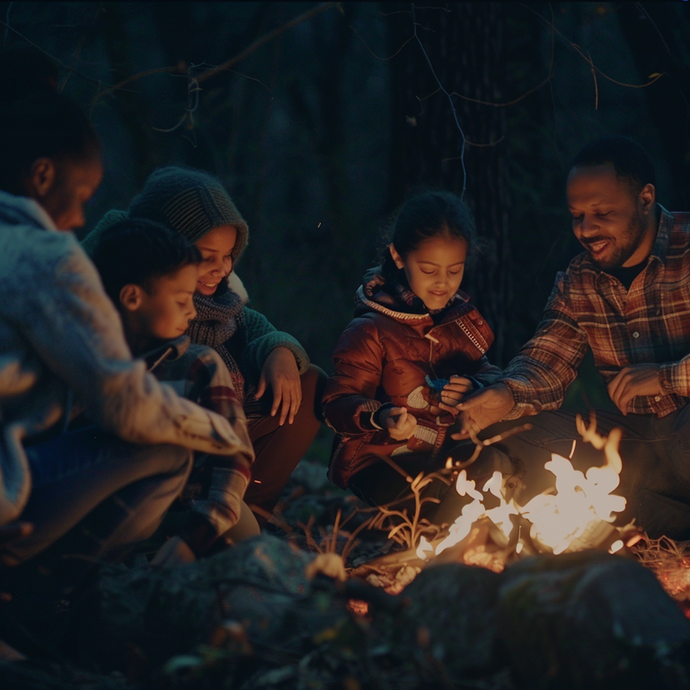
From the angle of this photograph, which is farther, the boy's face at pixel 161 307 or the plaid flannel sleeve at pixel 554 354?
the plaid flannel sleeve at pixel 554 354

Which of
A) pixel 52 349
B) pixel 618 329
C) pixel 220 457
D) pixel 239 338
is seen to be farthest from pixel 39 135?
pixel 618 329

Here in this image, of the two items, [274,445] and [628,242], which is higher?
[628,242]

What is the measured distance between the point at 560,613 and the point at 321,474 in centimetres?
391

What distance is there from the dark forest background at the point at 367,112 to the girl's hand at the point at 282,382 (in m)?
1.33

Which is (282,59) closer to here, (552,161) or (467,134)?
(552,161)

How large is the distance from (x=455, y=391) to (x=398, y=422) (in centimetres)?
45

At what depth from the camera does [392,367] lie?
4.08 meters

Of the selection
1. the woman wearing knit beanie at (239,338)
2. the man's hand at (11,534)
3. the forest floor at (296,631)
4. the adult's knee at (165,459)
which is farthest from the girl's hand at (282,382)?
the man's hand at (11,534)

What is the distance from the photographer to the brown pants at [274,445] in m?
4.03

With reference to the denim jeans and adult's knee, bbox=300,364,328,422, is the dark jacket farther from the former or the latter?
the denim jeans

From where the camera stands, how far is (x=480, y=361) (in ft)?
14.2

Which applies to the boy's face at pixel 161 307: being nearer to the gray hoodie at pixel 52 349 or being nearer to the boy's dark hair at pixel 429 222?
the gray hoodie at pixel 52 349

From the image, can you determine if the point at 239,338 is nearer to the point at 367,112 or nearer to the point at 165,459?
the point at 165,459

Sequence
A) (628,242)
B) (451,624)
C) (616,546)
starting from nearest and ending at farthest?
(451,624) < (616,546) < (628,242)
